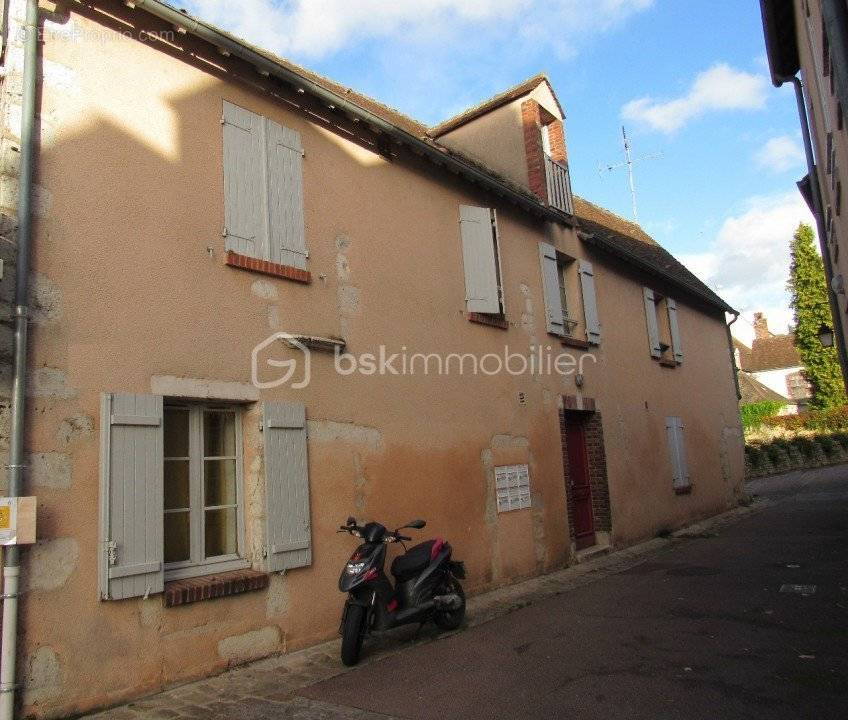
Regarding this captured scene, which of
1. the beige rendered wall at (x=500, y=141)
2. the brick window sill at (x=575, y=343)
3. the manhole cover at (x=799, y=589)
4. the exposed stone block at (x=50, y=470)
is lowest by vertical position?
the manhole cover at (x=799, y=589)

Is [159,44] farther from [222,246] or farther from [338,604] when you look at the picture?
[338,604]

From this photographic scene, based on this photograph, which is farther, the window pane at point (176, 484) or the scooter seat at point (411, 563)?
the scooter seat at point (411, 563)

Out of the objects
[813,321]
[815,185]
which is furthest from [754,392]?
[815,185]

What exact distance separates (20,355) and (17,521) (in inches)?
38.5

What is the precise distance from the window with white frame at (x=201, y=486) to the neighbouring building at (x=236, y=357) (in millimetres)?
18

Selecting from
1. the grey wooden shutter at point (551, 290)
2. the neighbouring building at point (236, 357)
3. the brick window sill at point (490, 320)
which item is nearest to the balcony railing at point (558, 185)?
the grey wooden shutter at point (551, 290)

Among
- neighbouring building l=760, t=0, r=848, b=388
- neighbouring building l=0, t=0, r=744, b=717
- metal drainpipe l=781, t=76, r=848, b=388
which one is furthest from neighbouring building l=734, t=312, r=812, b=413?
neighbouring building l=0, t=0, r=744, b=717

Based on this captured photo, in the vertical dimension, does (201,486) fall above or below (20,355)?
below

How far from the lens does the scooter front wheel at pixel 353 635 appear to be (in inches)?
196

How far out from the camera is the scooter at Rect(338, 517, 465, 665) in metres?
5.06

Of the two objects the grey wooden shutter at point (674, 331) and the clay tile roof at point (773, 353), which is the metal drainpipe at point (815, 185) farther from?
the clay tile roof at point (773, 353)

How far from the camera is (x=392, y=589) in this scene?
555 cm

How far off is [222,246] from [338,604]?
3.14 meters

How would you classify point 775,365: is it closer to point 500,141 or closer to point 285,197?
point 500,141
